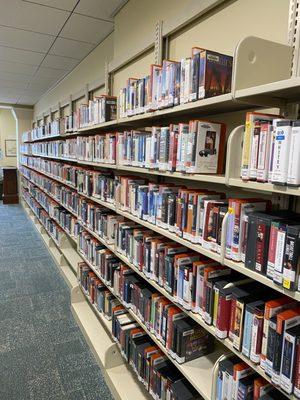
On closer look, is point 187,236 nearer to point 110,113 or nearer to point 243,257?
point 243,257

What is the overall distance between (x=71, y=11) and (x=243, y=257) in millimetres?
2571

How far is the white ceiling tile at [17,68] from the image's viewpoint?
14.2 ft

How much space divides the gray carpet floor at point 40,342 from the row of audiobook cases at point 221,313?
2.28ft

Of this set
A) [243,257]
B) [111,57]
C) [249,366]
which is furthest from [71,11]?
[249,366]

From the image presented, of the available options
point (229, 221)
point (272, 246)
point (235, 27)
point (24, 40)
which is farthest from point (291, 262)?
point (24, 40)

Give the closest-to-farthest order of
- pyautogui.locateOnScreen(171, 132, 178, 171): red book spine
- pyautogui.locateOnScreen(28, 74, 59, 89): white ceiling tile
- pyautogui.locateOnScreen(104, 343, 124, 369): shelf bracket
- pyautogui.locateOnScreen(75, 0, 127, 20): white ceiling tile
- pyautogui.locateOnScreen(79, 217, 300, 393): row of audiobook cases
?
pyautogui.locateOnScreen(79, 217, 300, 393): row of audiobook cases → pyautogui.locateOnScreen(171, 132, 178, 171): red book spine → pyautogui.locateOnScreen(104, 343, 124, 369): shelf bracket → pyautogui.locateOnScreen(75, 0, 127, 20): white ceiling tile → pyautogui.locateOnScreen(28, 74, 59, 89): white ceiling tile

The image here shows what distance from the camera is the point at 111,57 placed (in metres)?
3.05

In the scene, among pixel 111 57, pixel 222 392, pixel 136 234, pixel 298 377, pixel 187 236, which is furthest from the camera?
pixel 111 57

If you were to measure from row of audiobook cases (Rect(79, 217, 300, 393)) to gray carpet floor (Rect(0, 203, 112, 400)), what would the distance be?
0.69 meters

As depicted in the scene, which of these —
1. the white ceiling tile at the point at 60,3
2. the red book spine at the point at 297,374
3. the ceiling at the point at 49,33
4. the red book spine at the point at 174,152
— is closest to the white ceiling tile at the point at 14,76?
the ceiling at the point at 49,33

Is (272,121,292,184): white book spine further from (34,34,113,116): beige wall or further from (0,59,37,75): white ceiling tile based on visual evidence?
(0,59,37,75): white ceiling tile

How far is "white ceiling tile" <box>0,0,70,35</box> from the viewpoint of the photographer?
2.53 meters

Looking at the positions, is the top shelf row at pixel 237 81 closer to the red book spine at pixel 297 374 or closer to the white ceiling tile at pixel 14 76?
the red book spine at pixel 297 374

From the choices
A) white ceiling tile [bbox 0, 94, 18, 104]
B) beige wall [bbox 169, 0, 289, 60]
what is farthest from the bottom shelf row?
white ceiling tile [bbox 0, 94, 18, 104]
